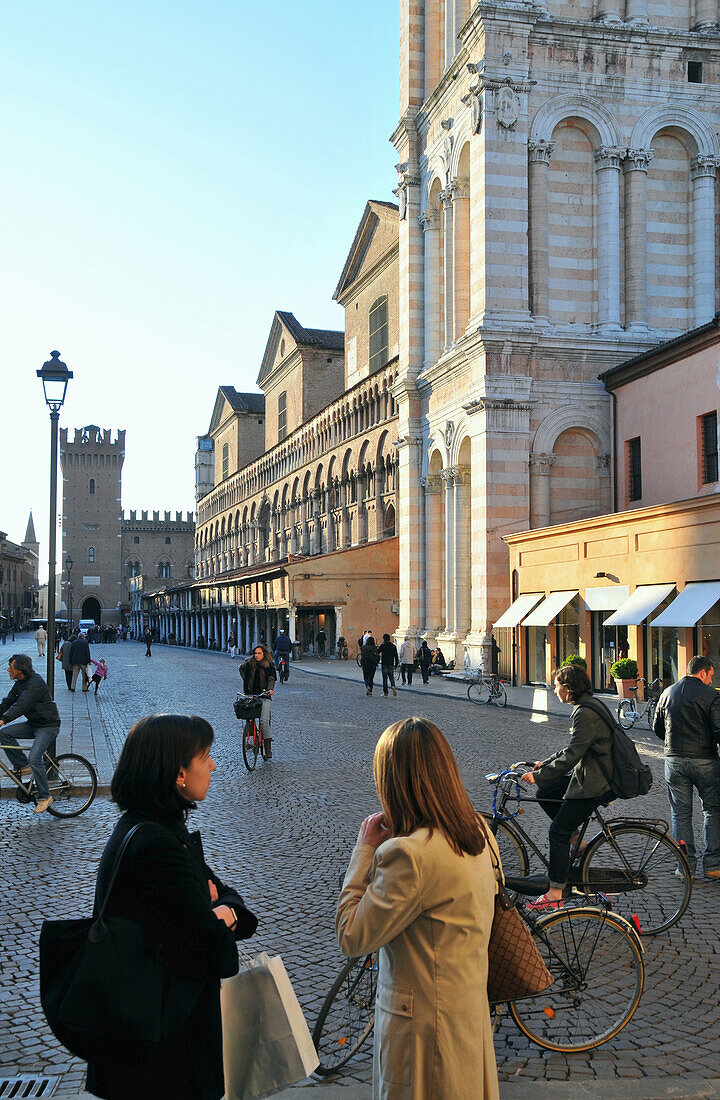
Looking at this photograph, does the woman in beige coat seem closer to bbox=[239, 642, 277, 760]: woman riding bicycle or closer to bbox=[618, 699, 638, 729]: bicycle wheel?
bbox=[239, 642, 277, 760]: woman riding bicycle

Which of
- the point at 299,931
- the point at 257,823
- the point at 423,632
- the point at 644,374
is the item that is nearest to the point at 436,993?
the point at 299,931

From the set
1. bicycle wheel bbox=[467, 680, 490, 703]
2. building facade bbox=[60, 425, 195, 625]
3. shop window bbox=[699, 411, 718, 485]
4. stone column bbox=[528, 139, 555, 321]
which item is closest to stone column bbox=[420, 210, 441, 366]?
stone column bbox=[528, 139, 555, 321]

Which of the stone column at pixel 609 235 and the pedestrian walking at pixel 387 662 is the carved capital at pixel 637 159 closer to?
the stone column at pixel 609 235

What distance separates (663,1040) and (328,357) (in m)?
68.8

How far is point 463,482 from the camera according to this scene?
33688 mm

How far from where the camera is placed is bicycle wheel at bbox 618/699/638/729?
18.7 m

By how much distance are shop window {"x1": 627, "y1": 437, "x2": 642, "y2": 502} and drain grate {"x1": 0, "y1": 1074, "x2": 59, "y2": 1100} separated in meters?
26.5

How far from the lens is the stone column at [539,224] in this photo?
31.2 meters

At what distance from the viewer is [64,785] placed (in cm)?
1020

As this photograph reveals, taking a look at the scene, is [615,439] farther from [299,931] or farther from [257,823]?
[299,931]

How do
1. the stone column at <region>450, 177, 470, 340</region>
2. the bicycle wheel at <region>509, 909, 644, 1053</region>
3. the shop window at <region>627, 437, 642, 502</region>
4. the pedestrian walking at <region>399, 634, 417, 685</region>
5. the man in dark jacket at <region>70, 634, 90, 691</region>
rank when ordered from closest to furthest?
1. the bicycle wheel at <region>509, 909, 644, 1053</region>
2. the man in dark jacket at <region>70, 634, 90, 691</region>
3. the shop window at <region>627, 437, 642, 502</region>
4. the pedestrian walking at <region>399, 634, 417, 685</region>
5. the stone column at <region>450, 177, 470, 340</region>

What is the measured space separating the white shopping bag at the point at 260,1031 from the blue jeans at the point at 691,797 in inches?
203

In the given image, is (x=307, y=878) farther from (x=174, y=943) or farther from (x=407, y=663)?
(x=407, y=663)

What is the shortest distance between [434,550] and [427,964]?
33576mm
